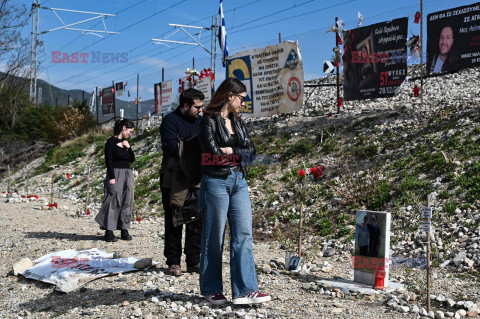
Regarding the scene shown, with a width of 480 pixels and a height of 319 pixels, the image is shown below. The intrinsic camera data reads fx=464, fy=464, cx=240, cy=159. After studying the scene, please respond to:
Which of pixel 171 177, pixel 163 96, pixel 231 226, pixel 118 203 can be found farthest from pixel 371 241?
pixel 163 96

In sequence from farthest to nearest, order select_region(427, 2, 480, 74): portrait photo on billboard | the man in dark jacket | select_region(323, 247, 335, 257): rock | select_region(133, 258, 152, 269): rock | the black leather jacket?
select_region(427, 2, 480, 74): portrait photo on billboard → select_region(323, 247, 335, 257): rock → select_region(133, 258, 152, 269): rock → the man in dark jacket → the black leather jacket

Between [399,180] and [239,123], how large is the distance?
16.3 ft

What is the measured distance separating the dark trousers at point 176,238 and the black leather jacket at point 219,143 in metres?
1.24

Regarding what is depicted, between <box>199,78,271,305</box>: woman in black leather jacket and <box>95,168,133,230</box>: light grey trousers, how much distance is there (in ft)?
12.5

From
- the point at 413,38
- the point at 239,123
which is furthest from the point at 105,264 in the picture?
the point at 413,38

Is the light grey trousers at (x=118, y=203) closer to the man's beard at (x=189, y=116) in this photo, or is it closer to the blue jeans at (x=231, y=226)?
the man's beard at (x=189, y=116)

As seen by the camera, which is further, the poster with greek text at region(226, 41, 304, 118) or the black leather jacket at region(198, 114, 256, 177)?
the poster with greek text at region(226, 41, 304, 118)

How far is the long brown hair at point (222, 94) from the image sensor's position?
→ 144 inches

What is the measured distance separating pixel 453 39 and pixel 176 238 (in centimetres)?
801

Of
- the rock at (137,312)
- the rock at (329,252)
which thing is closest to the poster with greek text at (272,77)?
the rock at (329,252)

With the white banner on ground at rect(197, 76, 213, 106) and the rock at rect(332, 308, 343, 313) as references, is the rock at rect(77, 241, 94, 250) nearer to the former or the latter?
the rock at rect(332, 308, 343, 313)

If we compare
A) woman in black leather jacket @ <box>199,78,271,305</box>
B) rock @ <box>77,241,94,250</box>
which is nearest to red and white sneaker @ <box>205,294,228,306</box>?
woman in black leather jacket @ <box>199,78,271,305</box>

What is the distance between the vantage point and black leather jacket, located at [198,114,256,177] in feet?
11.7

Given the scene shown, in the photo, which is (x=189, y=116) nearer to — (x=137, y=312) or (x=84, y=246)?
(x=137, y=312)
